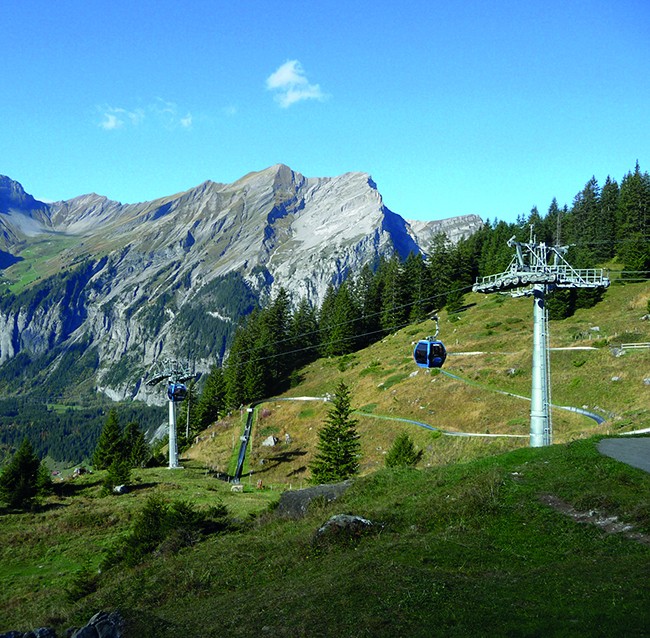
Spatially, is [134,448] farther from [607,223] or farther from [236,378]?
[607,223]

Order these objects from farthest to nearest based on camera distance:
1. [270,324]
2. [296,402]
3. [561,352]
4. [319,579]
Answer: [270,324]
[296,402]
[561,352]
[319,579]

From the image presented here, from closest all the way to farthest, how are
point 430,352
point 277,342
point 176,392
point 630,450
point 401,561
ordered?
point 401,561 → point 630,450 → point 430,352 → point 176,392 → point 277,342

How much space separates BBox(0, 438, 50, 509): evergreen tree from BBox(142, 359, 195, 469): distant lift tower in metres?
14.6

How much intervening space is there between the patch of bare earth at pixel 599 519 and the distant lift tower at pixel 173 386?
49.0m

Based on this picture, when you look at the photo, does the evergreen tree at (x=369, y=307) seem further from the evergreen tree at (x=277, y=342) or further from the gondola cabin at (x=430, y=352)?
the gondola cabin at (x=430, y=352)

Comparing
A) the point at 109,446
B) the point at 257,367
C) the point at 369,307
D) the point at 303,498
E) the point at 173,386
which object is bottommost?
the point at 109,446

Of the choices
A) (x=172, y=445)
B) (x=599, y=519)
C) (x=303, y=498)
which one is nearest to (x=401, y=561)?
(x=599, y=519)

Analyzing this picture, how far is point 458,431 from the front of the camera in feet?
197

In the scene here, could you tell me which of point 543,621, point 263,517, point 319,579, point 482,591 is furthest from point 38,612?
point 543,621

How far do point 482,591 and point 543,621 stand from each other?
2.50 metres

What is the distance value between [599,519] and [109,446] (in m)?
70.7

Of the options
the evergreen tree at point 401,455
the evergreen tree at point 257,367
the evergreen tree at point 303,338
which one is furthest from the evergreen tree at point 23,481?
the evergreen tree at point 303,338

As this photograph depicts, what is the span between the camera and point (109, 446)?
77875 millimetres

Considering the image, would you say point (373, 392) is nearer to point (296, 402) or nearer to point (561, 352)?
point (296, 402)
